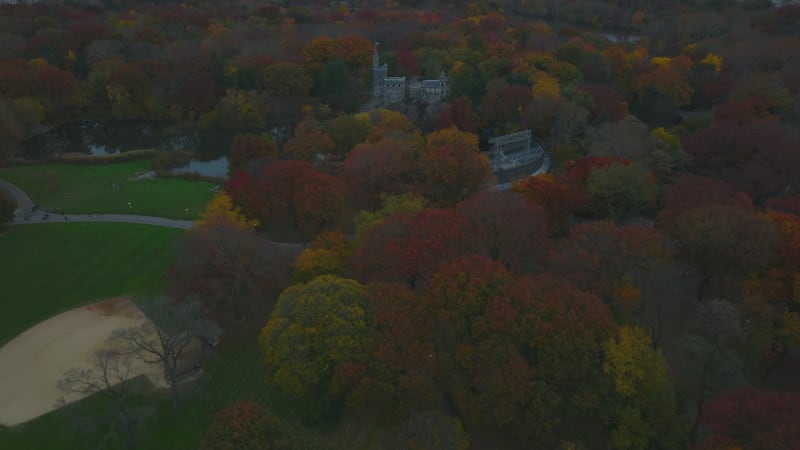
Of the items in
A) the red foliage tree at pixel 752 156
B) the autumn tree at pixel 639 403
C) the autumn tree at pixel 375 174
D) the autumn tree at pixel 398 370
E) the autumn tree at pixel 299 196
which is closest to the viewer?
the autumn tree at pixel 639 403

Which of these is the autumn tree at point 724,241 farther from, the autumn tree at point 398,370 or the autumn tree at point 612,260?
the autumn tree at point 398,370

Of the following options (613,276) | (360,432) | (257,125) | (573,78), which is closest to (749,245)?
(613,276)

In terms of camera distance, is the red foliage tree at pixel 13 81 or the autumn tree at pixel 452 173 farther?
the red foliage tree at pixel 13 81

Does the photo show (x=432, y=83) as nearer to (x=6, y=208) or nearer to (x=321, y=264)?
(x=321, y=264)

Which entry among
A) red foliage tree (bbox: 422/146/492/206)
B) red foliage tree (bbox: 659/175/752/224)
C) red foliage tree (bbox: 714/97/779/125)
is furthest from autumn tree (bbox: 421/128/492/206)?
red foliage tree (bbox: 714/97/779/125)

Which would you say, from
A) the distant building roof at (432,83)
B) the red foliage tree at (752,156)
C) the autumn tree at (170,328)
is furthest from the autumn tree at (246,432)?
the distant building roof at (432,83)

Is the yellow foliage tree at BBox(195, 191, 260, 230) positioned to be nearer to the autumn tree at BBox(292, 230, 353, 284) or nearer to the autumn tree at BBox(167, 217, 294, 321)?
the autumn tree at BBox(167, 217, 294, 321)
